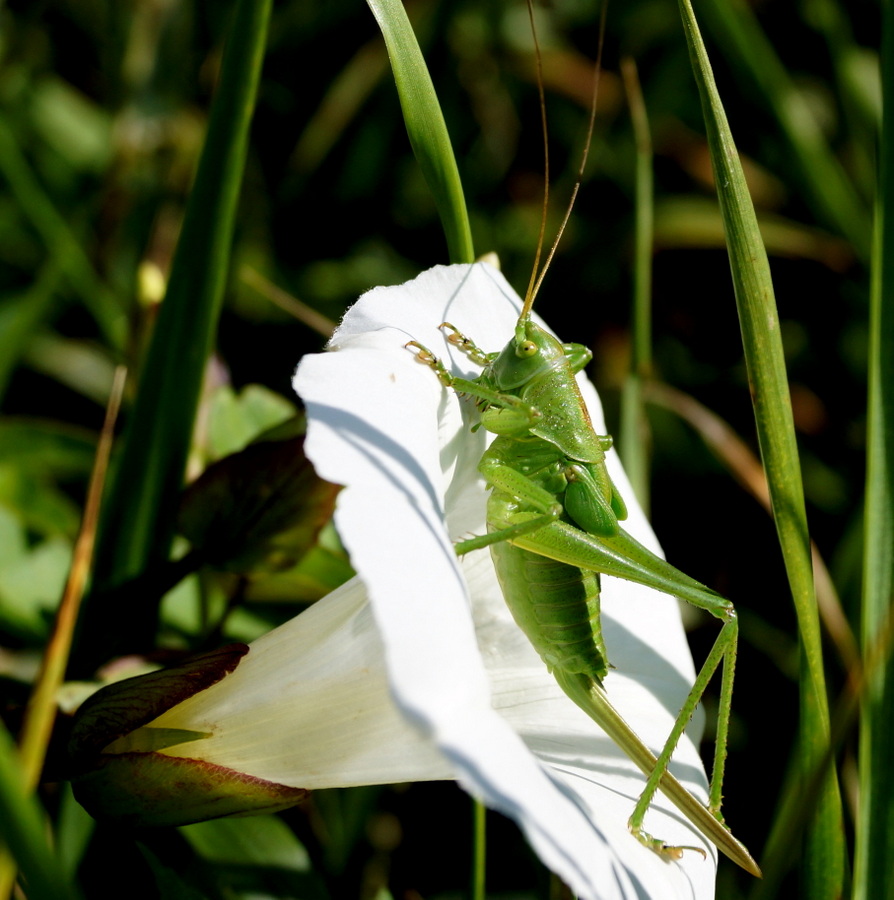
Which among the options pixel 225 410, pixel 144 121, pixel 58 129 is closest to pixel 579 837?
pixel 225 410

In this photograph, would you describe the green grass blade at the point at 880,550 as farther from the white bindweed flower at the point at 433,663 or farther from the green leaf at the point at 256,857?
the green leaf at the point at 256,857

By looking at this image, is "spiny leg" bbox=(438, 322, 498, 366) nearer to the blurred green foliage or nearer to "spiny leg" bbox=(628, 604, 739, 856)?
"spiny leg" bbox=(628, 604, 739, 856)

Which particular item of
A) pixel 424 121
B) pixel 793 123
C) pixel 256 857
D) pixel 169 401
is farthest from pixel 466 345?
pixel 793 123

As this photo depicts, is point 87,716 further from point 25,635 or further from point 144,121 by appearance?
point 144,121

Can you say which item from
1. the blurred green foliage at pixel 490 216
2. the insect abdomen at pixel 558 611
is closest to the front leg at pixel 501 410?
the insect abdomen at pixel 558 611

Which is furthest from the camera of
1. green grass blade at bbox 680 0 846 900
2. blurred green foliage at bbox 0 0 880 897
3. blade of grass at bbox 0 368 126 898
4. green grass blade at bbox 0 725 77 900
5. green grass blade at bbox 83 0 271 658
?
blurred green foliage at bbox 0 0 880 897

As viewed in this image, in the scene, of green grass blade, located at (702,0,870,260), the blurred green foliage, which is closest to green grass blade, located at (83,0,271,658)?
the blurred green foliage

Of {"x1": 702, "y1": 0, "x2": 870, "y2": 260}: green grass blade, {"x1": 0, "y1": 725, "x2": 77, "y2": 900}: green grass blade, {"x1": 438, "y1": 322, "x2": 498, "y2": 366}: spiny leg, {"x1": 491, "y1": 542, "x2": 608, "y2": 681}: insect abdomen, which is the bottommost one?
{"x1": 0, "y1": 725, "x2": 77, "y2": 900}: green grass blade

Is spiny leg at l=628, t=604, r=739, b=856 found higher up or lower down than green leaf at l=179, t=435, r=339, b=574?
lower down
